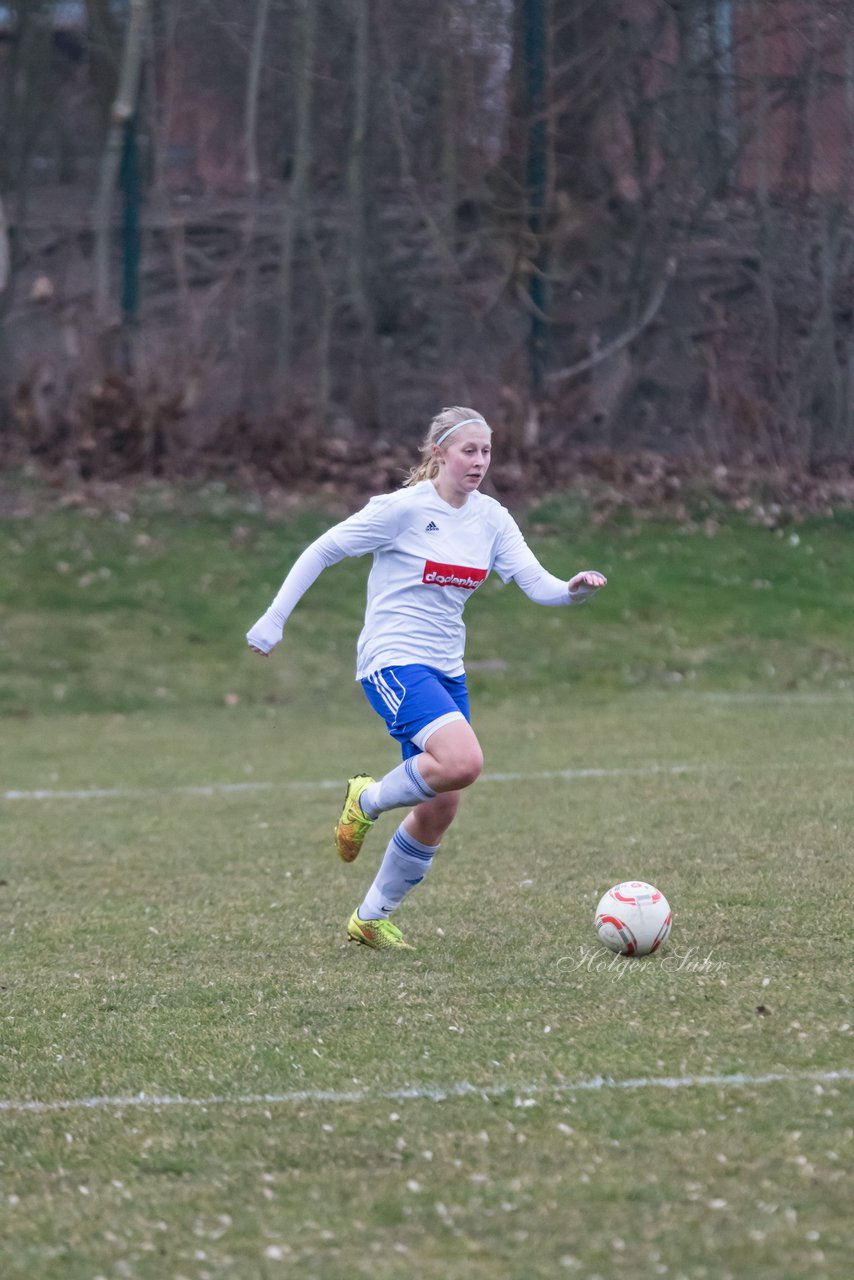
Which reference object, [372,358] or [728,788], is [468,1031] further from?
[372,358]

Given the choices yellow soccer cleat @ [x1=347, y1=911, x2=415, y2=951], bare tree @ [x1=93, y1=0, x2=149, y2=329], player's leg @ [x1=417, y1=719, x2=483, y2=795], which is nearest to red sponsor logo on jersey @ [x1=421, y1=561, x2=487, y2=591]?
player's leg @ [x1=417, y1=719, x2=483, y2=795]

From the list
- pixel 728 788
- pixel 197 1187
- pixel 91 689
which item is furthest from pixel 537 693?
pixel 197 1187

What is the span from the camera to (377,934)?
623 centimetres

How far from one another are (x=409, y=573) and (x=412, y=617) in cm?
16

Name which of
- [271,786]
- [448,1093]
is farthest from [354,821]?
[271,786]

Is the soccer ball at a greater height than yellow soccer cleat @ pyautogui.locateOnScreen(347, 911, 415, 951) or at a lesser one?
greater

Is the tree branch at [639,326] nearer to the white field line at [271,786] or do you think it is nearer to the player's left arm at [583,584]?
the white field line at [271,786]

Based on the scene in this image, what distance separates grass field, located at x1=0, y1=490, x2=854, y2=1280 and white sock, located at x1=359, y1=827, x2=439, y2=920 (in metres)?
0.17

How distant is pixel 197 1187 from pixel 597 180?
719 inches

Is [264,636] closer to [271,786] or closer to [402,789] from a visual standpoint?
[402,789]

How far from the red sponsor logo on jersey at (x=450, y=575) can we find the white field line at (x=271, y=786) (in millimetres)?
4526

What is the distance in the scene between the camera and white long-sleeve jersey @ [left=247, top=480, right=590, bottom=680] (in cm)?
628

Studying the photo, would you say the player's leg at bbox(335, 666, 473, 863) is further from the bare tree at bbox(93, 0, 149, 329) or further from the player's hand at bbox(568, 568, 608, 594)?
the bare tree at bbox(93, 0, 149, 329)

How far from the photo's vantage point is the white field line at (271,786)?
10.8 metres
